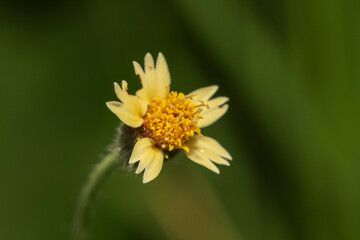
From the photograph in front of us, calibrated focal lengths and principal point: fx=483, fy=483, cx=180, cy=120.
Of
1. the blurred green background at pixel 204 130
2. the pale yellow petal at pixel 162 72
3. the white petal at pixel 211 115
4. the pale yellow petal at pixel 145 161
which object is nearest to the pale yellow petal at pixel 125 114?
the pale yellow petal at pixel 145 161

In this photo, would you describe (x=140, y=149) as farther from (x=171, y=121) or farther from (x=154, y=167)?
(x=171, y=121)

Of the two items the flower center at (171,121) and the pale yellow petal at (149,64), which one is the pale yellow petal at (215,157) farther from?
the pale yellow petal at (149,64)

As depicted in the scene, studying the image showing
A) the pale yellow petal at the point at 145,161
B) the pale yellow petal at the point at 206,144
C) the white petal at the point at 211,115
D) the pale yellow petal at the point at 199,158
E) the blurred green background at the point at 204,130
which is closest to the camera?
the pale yellow petal at the point at 145,161

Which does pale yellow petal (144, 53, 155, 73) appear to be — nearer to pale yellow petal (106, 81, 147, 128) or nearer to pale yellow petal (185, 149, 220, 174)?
pale yellow petal (106, 81, 147, 128)

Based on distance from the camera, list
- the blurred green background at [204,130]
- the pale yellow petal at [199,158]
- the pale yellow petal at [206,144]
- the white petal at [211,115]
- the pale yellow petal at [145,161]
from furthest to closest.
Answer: the blurred green background at [204,130]
the white petal at [211,115]
the pale yellow petal at [206,144]
the pale yellow petal at [199,158]
the pale yellow petal at [145,161]

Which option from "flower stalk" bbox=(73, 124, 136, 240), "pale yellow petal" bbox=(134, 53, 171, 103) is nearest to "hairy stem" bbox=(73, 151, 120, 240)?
"flower stalk" bbox=(73, 124, 136, 240)

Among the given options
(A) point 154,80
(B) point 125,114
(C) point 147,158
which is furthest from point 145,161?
(A) point 154,80
